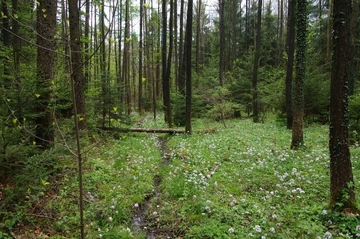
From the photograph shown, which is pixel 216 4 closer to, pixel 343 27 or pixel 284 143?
pixel 284 143

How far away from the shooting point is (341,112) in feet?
15.1

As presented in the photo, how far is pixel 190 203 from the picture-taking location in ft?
18.7

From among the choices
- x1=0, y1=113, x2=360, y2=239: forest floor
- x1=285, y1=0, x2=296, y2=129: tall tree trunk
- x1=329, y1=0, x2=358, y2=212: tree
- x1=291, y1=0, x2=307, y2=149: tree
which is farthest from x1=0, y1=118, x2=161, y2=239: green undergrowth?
x1=285, y1=0, x2=296, y2=129: tall tree trunk

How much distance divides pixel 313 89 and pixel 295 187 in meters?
11.4

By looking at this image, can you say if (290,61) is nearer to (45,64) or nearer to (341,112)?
(341,112)

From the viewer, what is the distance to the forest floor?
4.39 m

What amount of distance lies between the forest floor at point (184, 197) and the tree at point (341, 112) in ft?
1.41

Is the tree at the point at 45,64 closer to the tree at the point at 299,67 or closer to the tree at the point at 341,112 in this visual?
the tree at the point at 341,112

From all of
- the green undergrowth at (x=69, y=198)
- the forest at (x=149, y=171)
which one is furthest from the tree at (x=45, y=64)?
the green undergrowth at (x=69, y=198)

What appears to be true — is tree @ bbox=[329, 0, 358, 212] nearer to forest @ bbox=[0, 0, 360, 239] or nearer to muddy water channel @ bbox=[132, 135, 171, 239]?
forest @ bbox=[0, 0, 360, 239]

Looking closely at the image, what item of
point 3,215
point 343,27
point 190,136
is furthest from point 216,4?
point 3,215

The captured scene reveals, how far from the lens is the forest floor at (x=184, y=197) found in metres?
4.39

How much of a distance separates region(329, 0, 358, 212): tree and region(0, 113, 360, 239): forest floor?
43cm

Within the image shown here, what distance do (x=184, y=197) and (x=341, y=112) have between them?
4.05m
